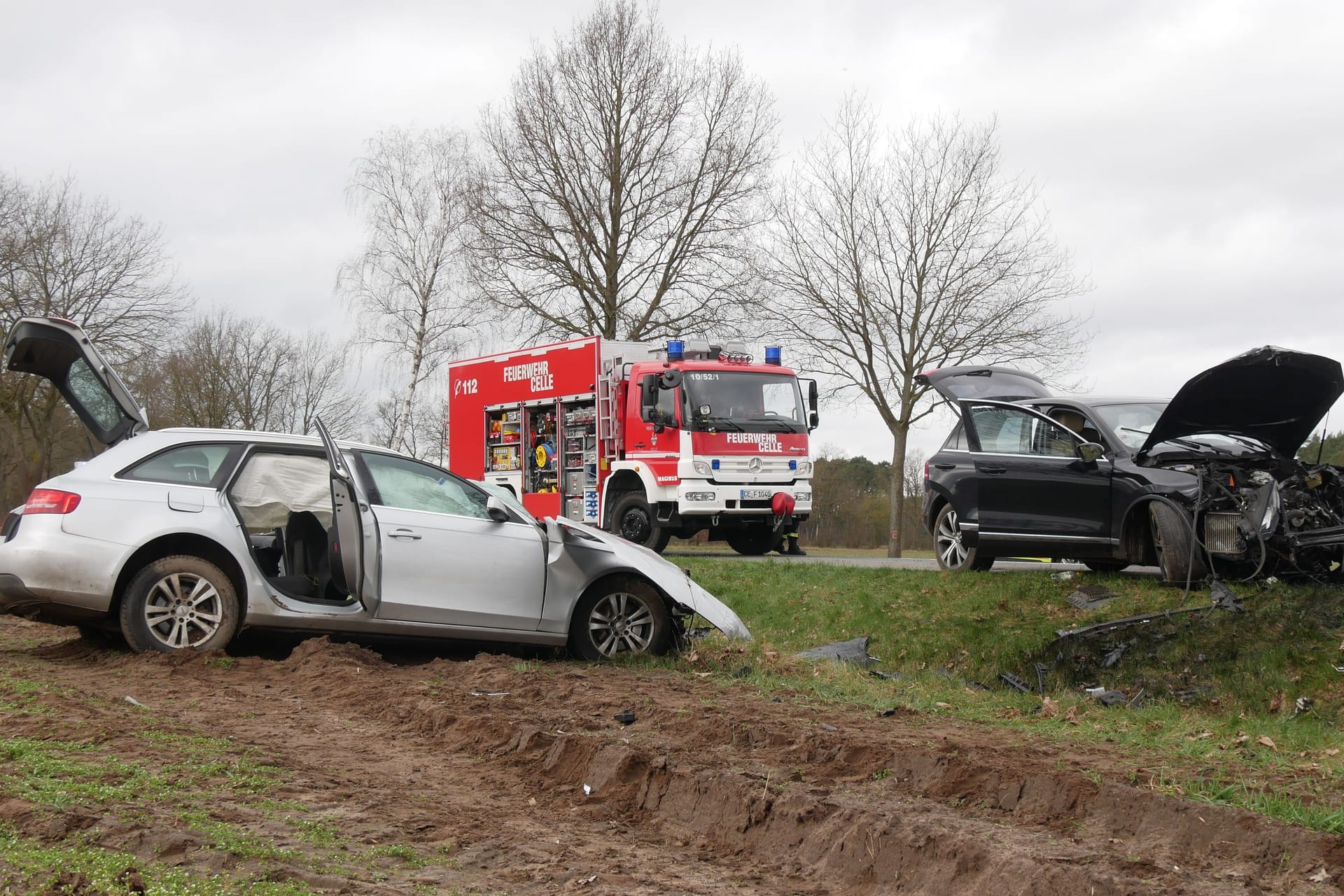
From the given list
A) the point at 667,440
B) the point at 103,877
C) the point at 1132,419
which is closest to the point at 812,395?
the point at 667,440

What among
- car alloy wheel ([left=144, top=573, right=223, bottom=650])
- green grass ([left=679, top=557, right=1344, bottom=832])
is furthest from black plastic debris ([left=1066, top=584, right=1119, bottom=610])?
car alloy wheel ([left=144, top=573, right=223, bottom=650])

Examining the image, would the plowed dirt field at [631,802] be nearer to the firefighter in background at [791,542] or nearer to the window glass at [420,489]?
the window glass at [420,489]

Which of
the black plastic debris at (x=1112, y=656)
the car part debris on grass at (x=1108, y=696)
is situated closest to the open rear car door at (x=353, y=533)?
the car part debris on grass at (x=1108, y=696)

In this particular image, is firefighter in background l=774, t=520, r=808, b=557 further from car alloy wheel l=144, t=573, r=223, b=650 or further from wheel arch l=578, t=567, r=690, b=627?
car alloy wheel l=144, t=573, r=223, b=650

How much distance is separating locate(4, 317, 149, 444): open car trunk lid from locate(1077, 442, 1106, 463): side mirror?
294 inches

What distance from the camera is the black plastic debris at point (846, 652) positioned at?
9141mm

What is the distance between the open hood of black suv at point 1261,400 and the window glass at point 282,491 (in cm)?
648

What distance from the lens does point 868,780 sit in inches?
187

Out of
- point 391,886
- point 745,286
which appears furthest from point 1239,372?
point 745,286

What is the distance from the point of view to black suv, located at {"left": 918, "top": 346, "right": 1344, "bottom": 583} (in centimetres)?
877

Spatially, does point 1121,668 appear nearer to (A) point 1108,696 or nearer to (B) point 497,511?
(A) point 1108,696

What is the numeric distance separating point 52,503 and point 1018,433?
8109mm

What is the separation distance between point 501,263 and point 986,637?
20.8m

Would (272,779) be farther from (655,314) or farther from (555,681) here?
(655,314)
